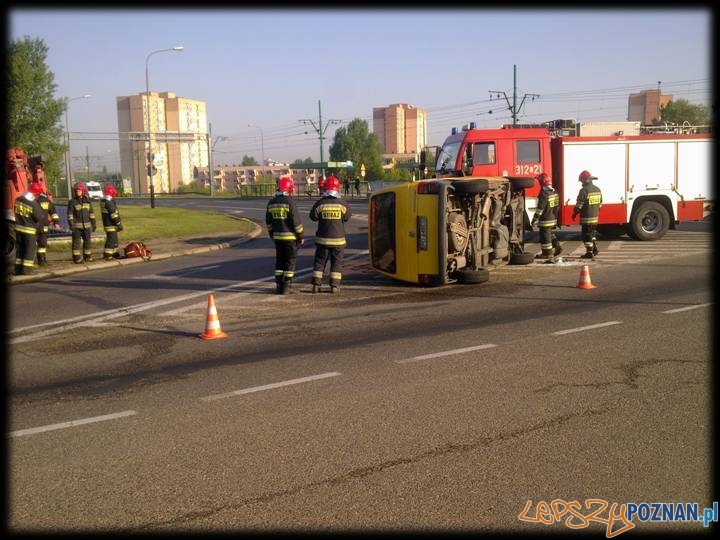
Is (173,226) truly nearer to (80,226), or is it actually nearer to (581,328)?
(80,226)

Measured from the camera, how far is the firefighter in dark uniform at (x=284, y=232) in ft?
34.9

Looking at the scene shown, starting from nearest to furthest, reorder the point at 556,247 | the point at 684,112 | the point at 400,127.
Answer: the point at 556,247 < the point at 684,112 < the point at 400,127

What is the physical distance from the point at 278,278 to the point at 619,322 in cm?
532

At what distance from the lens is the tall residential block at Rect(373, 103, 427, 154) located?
119 meters

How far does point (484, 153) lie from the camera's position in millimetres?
15844

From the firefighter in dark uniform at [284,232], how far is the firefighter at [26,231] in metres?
5.62

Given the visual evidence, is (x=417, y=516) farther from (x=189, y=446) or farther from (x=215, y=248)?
(x=215, y=248)

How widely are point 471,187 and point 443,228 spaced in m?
0.78

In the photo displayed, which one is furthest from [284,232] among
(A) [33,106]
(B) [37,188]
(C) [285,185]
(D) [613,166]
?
(A) [33,106]

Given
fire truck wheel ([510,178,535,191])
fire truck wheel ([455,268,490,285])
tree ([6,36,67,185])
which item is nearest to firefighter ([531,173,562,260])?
fire truck wheel ([510,178,535,191])

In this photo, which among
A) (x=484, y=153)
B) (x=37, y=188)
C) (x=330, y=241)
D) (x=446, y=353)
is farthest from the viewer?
(x=37, y=188)

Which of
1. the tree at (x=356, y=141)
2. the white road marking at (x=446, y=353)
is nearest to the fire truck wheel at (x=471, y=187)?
the white road marking at (x=446, y=353)

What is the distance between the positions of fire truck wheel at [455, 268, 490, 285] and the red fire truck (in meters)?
5.08

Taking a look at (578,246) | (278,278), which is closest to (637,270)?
(578,246)
